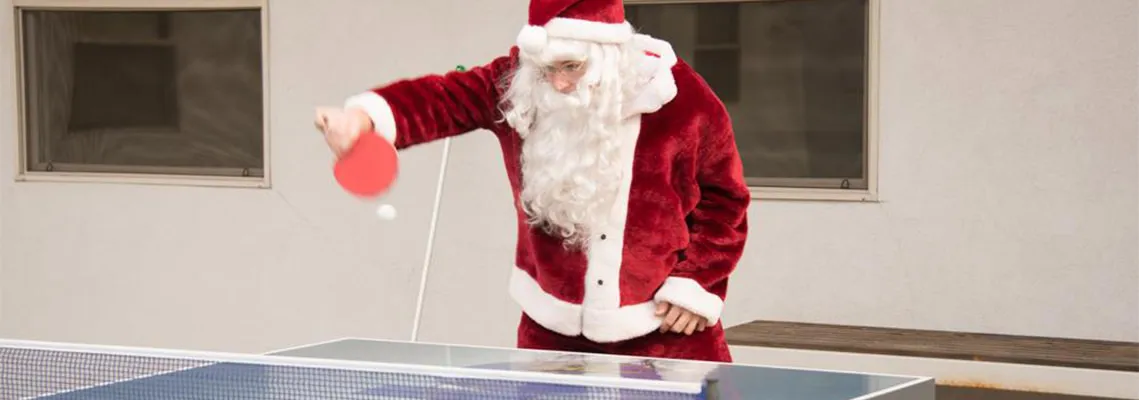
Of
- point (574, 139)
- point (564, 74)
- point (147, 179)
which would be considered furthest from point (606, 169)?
point (147, 179)

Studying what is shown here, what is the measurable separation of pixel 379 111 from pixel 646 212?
0.51m

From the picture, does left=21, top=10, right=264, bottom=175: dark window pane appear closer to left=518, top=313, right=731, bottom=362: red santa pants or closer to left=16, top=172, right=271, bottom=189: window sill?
left=16, top=172, right=271, bottom=189: window sill

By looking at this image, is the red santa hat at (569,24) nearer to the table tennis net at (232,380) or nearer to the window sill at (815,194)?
the table tennis net at (232,380)

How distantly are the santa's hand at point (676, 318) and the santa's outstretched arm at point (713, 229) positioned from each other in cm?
1

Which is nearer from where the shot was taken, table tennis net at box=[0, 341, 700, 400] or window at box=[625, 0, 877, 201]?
table tennis net at box=[0, 341, 700, 400]

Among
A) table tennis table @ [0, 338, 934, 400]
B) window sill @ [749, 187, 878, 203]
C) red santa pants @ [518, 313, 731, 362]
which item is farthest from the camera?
window sill @ [749, 187, 878, 203]

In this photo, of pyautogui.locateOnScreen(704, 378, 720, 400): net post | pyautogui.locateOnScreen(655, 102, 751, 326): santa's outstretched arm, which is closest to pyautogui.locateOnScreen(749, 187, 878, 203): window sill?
pyautogui.locateOnScreen(655, 102, 751, 326): santa's outstretched arm

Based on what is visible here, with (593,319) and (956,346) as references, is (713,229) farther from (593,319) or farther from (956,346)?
(956,346)

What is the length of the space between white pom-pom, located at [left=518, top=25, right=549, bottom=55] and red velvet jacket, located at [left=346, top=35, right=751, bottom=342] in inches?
5.1

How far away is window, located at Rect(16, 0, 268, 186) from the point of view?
19.4 feet

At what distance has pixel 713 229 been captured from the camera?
114 inches

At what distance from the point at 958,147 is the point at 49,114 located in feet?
11.4

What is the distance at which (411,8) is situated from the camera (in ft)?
18.1

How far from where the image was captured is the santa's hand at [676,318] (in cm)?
285
